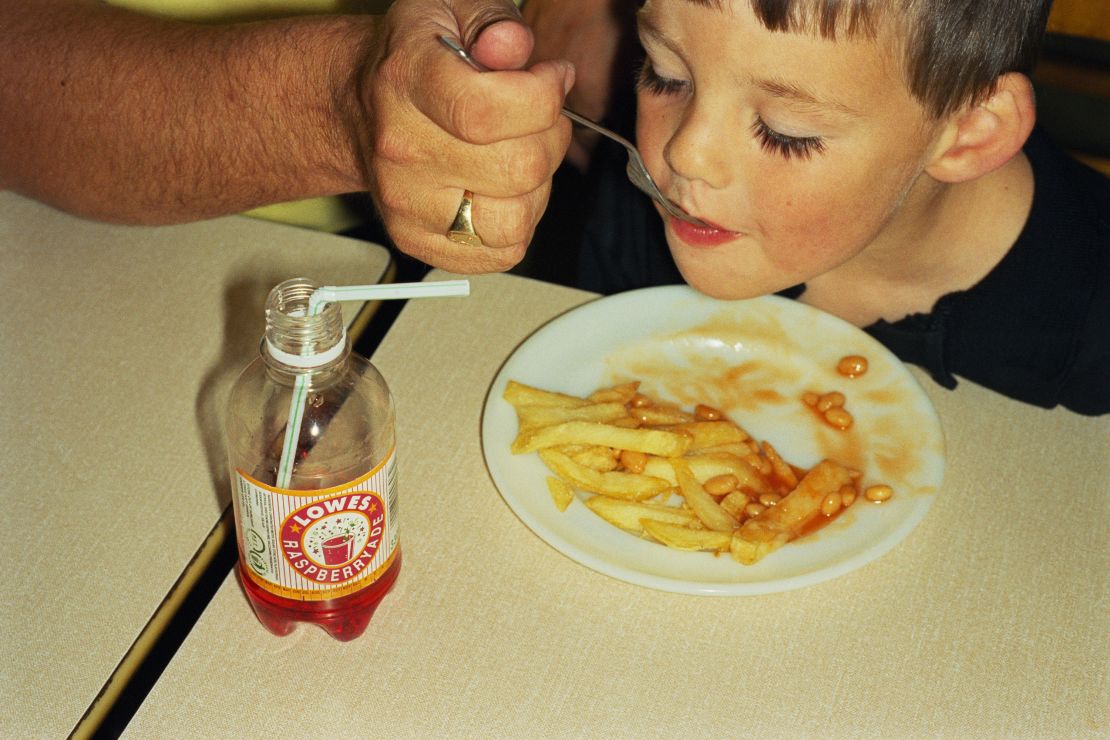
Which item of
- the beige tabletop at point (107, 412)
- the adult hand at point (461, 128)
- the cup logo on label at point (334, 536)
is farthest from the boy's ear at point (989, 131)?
the cup logo on label at point (334, 536)

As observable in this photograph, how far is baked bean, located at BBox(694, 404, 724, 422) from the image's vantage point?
48.1 inches

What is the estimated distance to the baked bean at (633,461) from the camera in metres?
1.13

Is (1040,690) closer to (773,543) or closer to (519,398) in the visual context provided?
(773,543)

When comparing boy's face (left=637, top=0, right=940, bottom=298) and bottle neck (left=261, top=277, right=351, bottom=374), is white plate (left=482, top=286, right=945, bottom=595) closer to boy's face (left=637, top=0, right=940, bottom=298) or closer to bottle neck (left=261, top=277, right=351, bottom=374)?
boy's face (left=637, top=0, right=940, bottom=298)

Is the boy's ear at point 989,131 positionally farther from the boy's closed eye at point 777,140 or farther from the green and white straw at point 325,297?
the green and white straw at point 325,297

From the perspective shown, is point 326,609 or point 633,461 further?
point 633,461

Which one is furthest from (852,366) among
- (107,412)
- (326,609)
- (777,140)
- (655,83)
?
(107,412)

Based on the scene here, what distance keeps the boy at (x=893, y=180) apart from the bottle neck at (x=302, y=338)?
49 centimetres

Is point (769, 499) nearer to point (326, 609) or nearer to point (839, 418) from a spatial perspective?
point (839, 418)

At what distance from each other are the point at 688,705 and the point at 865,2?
2.29ft

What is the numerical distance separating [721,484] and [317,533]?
435 millimetres

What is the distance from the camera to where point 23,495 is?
1.08 meters

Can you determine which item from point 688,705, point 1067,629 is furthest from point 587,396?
point 1067,629

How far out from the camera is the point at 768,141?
117 centimetres
